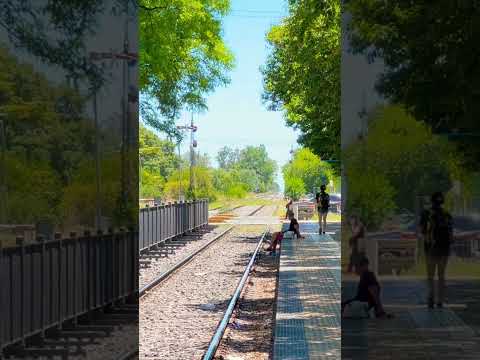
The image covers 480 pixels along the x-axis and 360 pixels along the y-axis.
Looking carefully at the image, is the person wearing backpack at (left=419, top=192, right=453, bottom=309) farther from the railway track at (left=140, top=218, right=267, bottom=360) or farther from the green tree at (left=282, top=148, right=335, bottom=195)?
the green tree at (left=282, top=148, right=335, bottom=195)

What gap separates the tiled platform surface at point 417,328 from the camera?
4.27m

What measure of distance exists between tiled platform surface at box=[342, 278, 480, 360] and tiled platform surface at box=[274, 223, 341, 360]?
4.63 metres

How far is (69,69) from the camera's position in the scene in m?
4.56

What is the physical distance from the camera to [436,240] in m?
4.43

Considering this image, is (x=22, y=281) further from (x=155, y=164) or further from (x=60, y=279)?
(x=155, y=164)

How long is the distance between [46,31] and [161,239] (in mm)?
23726

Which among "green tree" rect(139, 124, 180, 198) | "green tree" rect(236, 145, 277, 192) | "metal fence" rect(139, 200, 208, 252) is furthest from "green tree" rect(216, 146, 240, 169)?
"metal fence" rect(139, 200, 208, 252)

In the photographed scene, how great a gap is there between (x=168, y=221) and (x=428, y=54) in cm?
2540

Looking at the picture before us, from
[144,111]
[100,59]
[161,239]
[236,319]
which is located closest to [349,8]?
[100,59]

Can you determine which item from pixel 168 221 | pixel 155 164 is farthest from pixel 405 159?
pixel 155 164

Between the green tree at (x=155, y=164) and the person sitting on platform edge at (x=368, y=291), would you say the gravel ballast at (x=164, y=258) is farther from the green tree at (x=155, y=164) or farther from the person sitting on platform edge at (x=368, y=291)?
the green tree at (x=155, y=164)

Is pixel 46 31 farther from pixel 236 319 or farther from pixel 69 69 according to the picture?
pixel 236 319

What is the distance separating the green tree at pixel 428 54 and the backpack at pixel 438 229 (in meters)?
0.32

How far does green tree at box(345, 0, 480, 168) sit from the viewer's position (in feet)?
14.1
